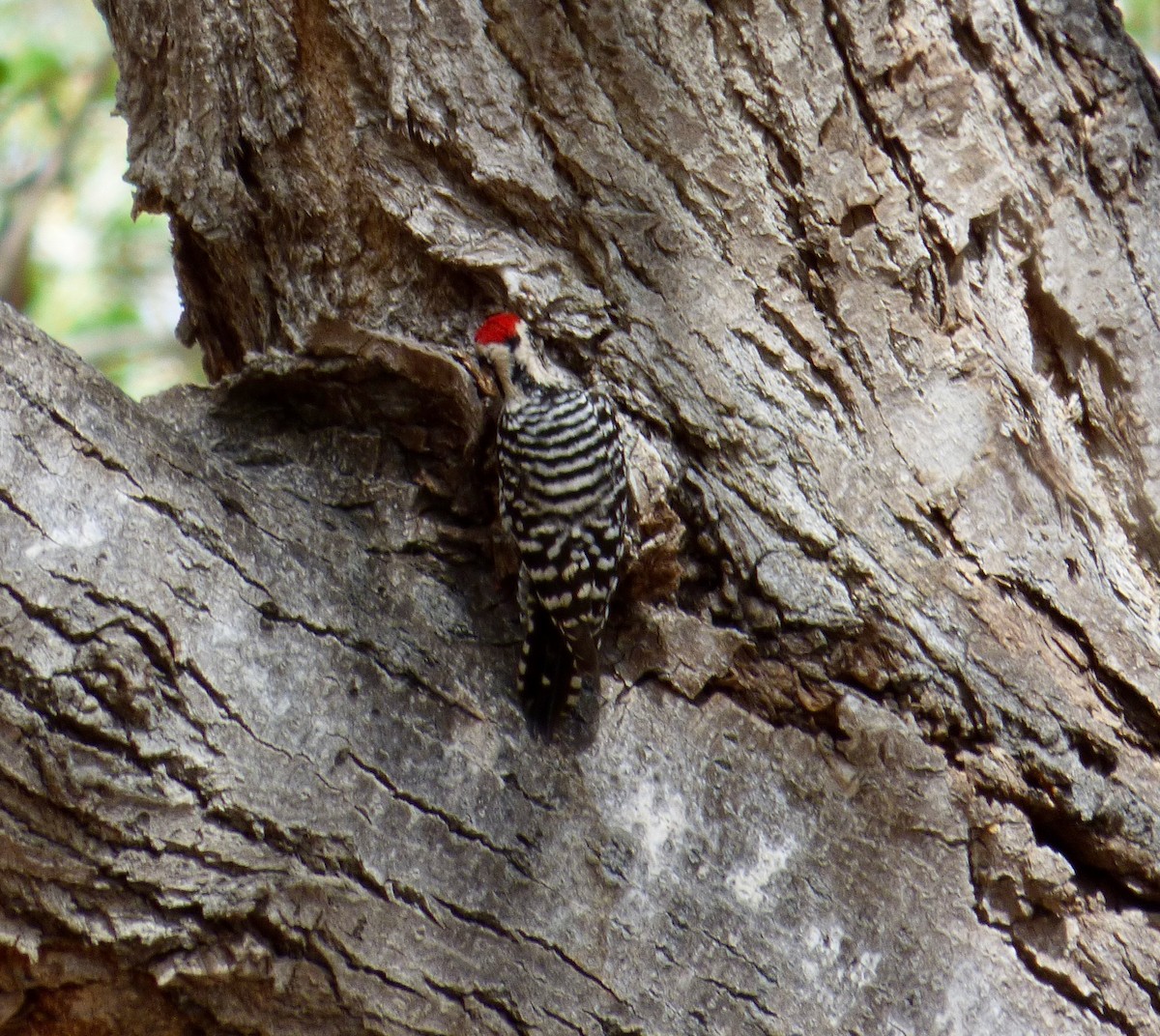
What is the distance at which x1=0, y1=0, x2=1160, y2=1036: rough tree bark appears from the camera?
1.86 metres

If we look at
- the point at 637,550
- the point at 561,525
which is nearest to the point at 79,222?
the point at 561,525

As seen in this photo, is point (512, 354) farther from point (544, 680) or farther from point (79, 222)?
point (79, 222)

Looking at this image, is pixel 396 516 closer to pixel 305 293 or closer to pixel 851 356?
pixel 305 293

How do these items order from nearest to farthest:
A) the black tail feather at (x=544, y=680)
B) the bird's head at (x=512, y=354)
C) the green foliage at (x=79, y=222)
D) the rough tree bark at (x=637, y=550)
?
1. the rough tree bark at (x=637, y=550)
2. the black tail feather at (x=544, y=680)
3. the bird's head at (x=512, y=354)
4. the green foliage at (x=79, y=222)

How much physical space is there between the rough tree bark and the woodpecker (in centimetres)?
6

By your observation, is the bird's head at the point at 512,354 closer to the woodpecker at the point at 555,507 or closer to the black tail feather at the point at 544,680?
the woodpecker at the point at 555,507

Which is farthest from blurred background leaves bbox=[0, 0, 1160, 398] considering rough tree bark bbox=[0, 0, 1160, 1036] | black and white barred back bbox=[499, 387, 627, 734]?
black and white barred back bbox=[499, 387, 627, 734]

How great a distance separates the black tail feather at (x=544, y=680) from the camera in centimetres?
210

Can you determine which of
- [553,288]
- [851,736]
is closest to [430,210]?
[553,288]

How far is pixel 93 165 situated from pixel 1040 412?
7.90 m

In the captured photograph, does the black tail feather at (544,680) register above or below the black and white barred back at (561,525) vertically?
below

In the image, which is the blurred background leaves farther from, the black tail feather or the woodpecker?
the black tail feather

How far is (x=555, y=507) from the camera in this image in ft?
A: 8.13

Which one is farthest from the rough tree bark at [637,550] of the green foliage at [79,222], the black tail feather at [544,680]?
the green foliage at [79,222]
